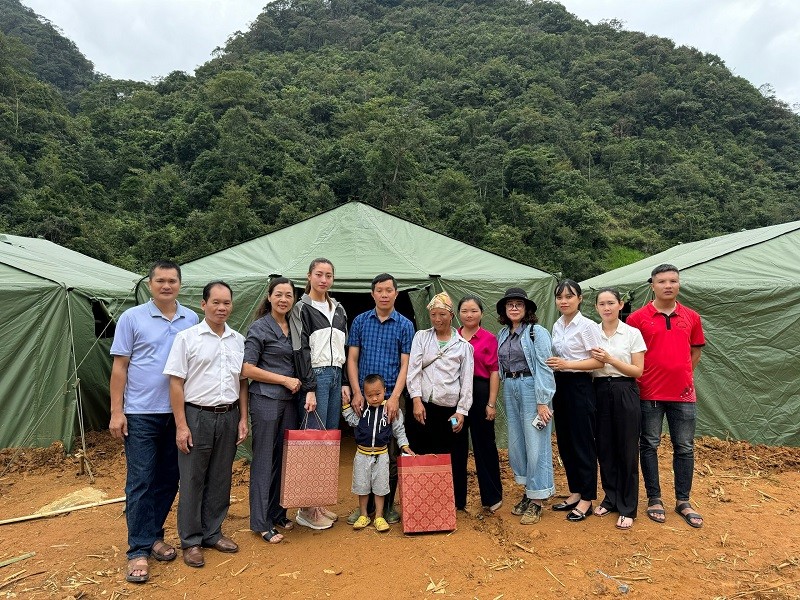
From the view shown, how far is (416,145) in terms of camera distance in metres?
27.5

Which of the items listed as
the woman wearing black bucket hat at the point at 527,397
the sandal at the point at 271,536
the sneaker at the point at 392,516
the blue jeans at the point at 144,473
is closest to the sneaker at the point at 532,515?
the woman wearing black bucket hat at the point at 527,397

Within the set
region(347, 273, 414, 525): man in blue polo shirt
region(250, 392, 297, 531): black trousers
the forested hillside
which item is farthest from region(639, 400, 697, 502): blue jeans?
the forested hillside

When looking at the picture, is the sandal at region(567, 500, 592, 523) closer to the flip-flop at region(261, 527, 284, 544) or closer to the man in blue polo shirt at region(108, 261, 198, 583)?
the flip-flop at region(261, 527, 284, 544)

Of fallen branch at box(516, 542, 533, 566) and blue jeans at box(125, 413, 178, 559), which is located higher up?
blue jeans at box(125, 413, 178, 559)

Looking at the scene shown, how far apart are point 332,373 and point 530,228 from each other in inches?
792

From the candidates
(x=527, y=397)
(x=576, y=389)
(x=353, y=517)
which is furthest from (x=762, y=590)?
(x=353, y=517)

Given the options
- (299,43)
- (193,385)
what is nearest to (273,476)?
(193,385)

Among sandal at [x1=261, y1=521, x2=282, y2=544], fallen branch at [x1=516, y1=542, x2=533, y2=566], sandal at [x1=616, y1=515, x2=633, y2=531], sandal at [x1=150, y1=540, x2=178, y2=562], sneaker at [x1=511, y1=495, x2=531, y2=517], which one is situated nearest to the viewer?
sandal at [x1=150, y1=540, x2=178, y2=562]

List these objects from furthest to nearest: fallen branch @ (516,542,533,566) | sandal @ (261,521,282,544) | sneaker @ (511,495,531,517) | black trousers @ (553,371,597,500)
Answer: sneaker @ (511,495,531,517) → black trousers @ (553,371,597,500) → sandal @ (261,521,282,544) → fallen branch @ (516,542,533,566)

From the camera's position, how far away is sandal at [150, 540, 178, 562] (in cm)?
265

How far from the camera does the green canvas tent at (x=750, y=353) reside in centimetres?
482

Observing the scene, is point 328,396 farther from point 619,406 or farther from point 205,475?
point 619,406

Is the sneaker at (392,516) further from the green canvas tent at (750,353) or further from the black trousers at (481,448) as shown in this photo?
the green canvas tent at (750,353)

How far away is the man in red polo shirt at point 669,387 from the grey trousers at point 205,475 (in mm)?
2448
